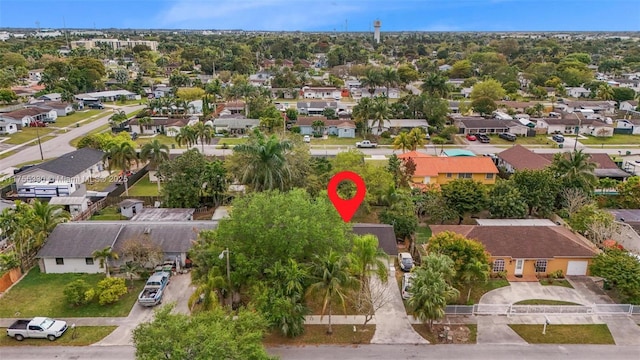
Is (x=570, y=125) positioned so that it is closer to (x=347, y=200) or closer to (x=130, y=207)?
(x=347, y=200)

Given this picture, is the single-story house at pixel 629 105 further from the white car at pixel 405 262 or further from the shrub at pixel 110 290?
the shrub at pixel 110 290

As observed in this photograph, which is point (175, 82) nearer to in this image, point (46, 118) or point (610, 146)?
point (46, 118)

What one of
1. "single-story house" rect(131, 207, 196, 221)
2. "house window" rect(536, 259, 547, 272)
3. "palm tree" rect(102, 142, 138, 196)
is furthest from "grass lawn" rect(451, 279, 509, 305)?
"palm tree" rect(102, 142, 138, 196)

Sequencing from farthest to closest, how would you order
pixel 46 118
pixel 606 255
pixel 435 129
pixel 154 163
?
pixel 46 118 < pixel 435 129 < pixel 154 163 < pixel 606 255

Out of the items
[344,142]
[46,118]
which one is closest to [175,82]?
[46,118]

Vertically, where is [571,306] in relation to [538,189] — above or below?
below

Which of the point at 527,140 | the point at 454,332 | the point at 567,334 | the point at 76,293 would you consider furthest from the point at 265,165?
the point at 527,140

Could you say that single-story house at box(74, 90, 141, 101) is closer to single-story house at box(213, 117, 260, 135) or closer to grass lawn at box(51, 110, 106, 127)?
grass lawn at box(51, 110, 106, 127)
